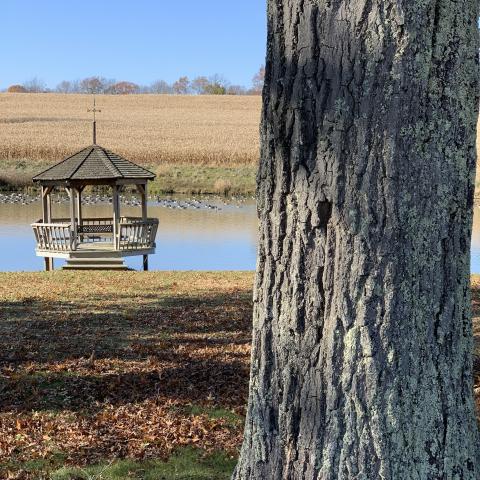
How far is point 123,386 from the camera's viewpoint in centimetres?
659

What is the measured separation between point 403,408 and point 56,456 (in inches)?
103

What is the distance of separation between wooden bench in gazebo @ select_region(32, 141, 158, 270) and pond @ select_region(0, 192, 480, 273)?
3.65 feet

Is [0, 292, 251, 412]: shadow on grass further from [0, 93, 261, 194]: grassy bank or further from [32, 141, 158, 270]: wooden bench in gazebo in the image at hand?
[0, 93, 261, 194]: grassy bank

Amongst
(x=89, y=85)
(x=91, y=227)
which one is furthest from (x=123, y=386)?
(x=89, y=85)

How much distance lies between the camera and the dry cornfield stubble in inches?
1940

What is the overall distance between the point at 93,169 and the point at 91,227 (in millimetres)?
2104

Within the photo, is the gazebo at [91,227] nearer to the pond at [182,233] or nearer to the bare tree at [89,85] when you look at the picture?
the pond at [182,233]

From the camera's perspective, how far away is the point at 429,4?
3115 millimetres

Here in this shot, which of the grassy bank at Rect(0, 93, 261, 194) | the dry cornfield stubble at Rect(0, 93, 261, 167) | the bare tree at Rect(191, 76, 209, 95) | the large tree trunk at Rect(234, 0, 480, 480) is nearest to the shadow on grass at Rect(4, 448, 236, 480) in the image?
the large tree trunk at Rect(234, 0, 480, 480)

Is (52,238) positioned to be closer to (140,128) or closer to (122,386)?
(122,386)

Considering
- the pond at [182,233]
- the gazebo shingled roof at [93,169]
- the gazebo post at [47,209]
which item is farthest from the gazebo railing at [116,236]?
the gazebo shingled roof at [93,169]

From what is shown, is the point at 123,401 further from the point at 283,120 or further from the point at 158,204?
the point at 158,204

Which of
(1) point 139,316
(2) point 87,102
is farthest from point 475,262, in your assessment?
(2) point 87,102

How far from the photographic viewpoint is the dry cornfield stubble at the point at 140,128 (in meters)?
49.3
